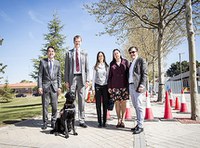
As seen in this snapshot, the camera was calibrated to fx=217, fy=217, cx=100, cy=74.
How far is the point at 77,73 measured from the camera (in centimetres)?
664

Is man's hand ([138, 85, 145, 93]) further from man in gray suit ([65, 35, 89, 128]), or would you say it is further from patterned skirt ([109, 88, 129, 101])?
man in gray suit ([65, 35, 89, 128])

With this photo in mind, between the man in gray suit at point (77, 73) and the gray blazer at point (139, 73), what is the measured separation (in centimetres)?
167

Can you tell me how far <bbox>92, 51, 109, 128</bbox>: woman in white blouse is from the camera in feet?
21.6

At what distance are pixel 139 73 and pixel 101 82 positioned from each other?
1292 mm

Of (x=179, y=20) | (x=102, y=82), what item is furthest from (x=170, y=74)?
(x=102, y=82)

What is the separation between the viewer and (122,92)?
20.5 feet

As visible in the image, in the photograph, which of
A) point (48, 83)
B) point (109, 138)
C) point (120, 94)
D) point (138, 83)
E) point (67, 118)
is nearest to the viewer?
point (109, 138)

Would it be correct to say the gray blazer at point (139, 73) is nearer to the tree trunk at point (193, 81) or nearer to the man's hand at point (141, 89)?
the man's hand at point (141, 89)

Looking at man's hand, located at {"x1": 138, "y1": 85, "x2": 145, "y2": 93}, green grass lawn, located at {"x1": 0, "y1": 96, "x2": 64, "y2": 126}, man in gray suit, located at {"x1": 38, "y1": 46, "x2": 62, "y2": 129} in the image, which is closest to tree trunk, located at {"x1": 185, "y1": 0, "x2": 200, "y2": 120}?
man's hand, located at {"x1": 138, "y1": 85, "x2": 145, "y2": 93}

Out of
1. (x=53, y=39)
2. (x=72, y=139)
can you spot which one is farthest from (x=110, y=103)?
(x=53, y=39)

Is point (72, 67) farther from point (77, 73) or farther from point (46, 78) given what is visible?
point (46, 78)

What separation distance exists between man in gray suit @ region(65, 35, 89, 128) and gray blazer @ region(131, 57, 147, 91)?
1.67m

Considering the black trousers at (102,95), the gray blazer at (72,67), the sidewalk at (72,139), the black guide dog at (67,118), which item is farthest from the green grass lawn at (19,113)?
the black trousers at (102,95)

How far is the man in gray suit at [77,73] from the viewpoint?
6629 mm
